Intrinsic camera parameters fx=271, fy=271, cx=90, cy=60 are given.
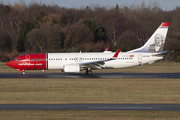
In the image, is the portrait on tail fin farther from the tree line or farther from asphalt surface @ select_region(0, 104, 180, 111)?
the tree line

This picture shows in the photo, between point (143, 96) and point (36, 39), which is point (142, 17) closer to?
point (36, 39)

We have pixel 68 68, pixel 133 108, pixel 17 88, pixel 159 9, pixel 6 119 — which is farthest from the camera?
pixel 159 9

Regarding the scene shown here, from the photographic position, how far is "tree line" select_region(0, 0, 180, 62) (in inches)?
3300

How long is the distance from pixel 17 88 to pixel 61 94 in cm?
520

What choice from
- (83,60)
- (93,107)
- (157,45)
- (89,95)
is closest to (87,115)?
(93,107)

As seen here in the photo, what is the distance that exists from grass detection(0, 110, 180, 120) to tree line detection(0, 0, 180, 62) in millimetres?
56704

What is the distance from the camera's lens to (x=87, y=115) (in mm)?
13164

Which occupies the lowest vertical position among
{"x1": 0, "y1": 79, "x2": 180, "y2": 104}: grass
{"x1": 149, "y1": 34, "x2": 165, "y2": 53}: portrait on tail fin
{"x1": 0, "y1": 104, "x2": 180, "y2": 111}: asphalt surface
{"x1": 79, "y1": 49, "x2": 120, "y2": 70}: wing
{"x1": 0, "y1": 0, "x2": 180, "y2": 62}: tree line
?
{"x1": 0, "y1": 104, "x2": 180, "y2": 111}: asphalt surface

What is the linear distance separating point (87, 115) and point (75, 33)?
76829 millimetres

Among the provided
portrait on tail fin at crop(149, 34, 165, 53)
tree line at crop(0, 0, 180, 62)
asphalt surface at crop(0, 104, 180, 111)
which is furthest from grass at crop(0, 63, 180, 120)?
tree line at crop(0, 0, 180, 62)

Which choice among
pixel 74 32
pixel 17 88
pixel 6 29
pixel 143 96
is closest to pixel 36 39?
pixel 74 32

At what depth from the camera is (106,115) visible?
13133 mm

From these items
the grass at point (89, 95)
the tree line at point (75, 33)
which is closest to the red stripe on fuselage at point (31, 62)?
the grass at point (89, 95)

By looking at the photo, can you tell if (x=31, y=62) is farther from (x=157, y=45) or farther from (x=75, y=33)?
(x=75, y=33)
